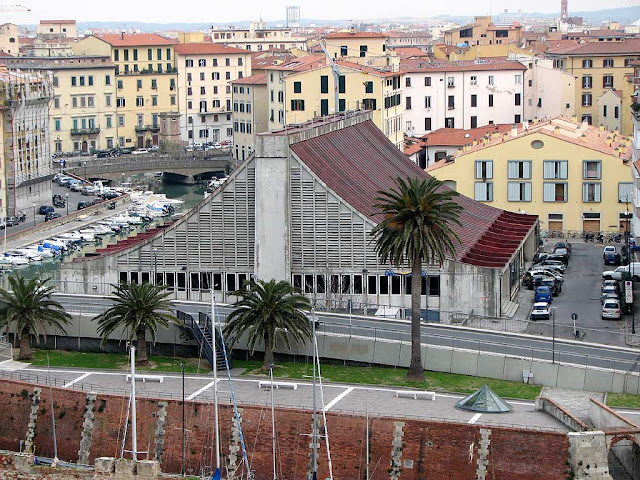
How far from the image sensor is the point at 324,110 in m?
144

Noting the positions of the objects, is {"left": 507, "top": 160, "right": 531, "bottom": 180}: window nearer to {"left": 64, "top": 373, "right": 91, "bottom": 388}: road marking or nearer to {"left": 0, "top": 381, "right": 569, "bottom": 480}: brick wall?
{"left": 64, "top": 373, "right": 91, "bottom": 388}: road marking

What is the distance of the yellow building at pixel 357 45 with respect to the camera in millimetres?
166875

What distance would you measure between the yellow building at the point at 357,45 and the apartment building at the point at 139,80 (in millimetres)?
34556

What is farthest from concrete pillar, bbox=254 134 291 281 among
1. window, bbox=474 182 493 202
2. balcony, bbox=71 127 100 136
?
balcony, bbox=71 127 100 136

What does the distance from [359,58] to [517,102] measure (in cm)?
1734

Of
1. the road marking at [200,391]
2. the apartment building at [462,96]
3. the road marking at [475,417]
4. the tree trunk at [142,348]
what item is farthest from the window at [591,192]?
the road marking at [475,417]

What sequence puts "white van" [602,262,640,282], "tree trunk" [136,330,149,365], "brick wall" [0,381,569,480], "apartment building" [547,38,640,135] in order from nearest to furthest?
"brick wall" [0,381,569,480] → "tree trunk" [136,330,149,365] → "white van" [602,262,640,282] → "apartment building" [547,38,640,135]

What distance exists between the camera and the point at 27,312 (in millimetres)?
75250

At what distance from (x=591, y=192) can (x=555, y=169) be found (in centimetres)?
320

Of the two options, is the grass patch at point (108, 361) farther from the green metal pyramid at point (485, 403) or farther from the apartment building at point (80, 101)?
the apartment building at point (80, 101)

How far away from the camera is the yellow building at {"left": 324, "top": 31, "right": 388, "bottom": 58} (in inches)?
6570

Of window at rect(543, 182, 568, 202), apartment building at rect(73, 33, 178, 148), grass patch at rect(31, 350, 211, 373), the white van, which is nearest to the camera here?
grass patch at rect(31, 350, 211, 373)

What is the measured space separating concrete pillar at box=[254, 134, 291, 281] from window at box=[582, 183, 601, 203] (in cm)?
3805

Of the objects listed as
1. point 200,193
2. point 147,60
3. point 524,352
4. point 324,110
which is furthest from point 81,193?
point 524,352
